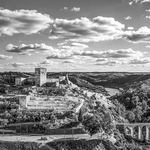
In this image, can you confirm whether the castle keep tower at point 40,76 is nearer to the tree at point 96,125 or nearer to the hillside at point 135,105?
the tree at point 96,125

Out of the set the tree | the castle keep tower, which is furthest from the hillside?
the castle keep tower

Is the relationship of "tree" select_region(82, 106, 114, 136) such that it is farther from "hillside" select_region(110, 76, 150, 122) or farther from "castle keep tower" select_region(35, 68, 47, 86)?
"hillside" select_region(110, 76, 150, 122)

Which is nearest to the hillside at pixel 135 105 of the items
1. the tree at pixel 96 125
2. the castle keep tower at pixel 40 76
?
the tree at pixel 96 125

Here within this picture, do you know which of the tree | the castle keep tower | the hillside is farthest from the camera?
the hillside

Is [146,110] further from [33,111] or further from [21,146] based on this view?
[21,146]

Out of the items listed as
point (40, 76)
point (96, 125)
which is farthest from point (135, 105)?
point (96, 125)

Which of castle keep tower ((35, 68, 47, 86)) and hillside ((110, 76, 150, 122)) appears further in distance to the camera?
hillside ((110, 76, 150, 122))

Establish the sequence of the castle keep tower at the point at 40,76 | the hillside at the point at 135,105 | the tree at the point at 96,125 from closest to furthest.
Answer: the tree at the point at 96,125 < the castle keep tower at the point at 40,76 < the hillside at the point at 135,105

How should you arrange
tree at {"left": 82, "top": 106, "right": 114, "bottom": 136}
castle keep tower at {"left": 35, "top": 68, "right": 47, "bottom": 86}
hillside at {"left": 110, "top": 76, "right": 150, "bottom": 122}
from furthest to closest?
hillside at {"left": 110, "top": 76, "right": 150, "bottom": 122}, castle keep tower at {"left": 35, "top": 68, "right": 47, "bottom": 86}, tree at {"left": 82, "top": 106, "right": 114, "bottom": 136}

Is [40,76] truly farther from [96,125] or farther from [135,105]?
[135,105]

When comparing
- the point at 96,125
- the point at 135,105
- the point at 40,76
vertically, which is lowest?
the point at 135,105

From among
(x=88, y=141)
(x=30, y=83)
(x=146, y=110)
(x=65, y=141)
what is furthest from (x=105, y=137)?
(x=146, y=110)
